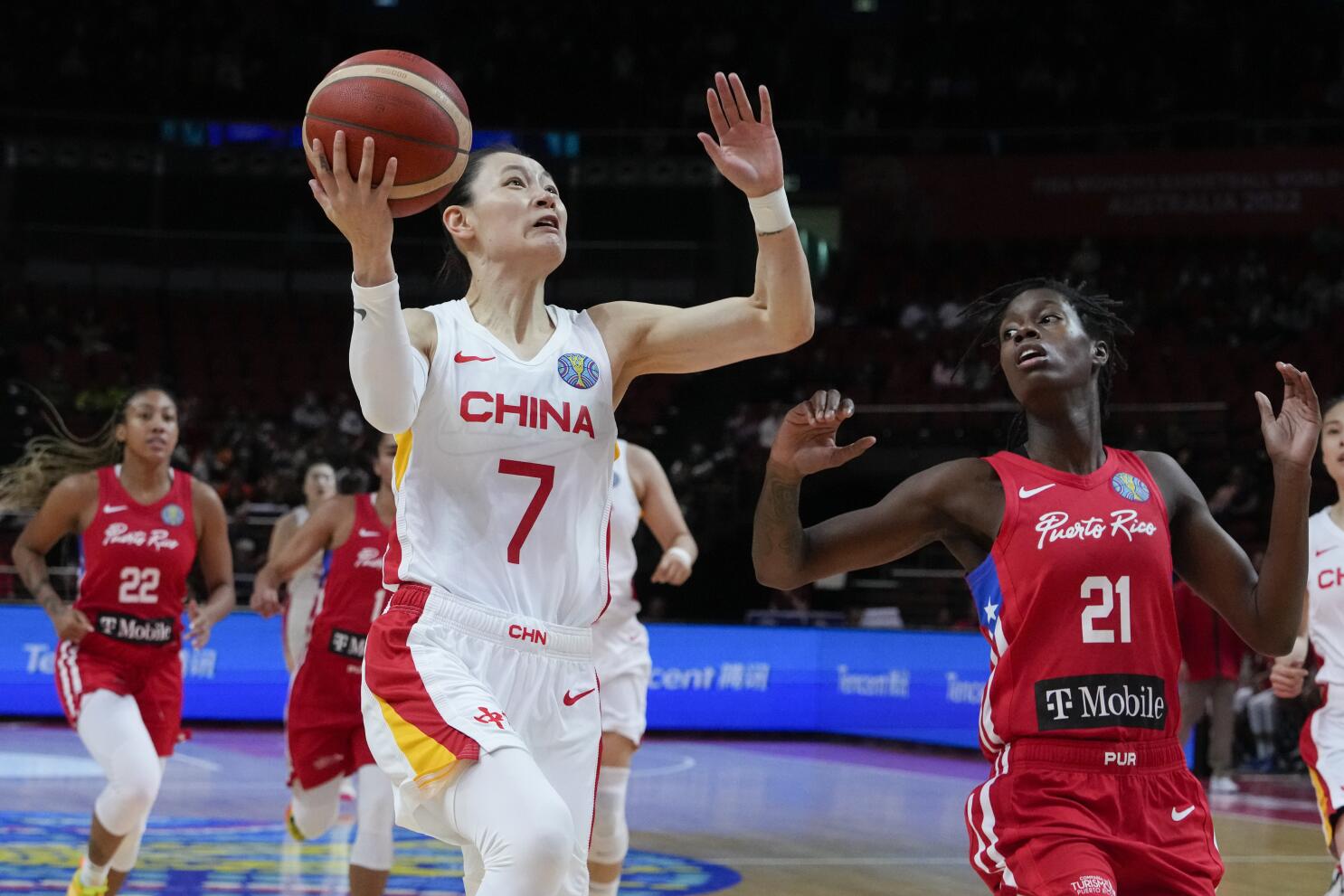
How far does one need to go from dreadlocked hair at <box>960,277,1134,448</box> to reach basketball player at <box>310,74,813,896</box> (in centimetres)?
53

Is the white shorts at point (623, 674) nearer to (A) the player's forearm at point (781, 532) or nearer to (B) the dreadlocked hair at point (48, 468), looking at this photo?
(B) the dreadlocked hair at point (48, 468)

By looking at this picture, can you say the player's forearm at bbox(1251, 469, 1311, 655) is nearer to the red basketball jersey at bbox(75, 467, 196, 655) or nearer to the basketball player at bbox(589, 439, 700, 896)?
the basketball player at bbox(589, 439, 700, 896)

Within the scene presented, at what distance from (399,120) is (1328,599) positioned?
3.98 metres

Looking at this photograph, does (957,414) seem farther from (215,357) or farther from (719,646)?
(215,357)

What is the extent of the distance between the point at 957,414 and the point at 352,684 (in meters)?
10.9

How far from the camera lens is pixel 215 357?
67.4 ft

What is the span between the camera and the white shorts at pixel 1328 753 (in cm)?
546

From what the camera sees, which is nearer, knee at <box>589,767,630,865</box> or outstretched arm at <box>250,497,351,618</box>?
knee at <box>589,767,630,865</box>

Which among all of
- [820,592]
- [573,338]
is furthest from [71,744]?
[573,338]

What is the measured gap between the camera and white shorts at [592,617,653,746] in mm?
6449

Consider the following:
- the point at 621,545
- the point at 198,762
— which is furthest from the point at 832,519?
the point at 198,762

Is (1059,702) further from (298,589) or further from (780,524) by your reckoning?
(298,589)

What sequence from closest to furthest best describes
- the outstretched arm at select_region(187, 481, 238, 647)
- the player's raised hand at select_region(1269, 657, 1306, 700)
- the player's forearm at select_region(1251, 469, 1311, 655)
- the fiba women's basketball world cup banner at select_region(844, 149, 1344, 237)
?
the player's forearm at select_region(1251, 469, 1311, 655) → the player's raised hand at select_region(1269, 657, 1306, 700) → the outstretched arm at select_region(187, 481, 238, 647) → the fiba women's basketball world cup banner at select_region(844, 149, 1344, 237)

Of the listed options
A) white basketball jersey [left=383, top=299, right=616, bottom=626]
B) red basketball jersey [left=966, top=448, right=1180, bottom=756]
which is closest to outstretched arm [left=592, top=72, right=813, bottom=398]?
white basketball jersey [left=383, top=299, right=616, bottom=626]
